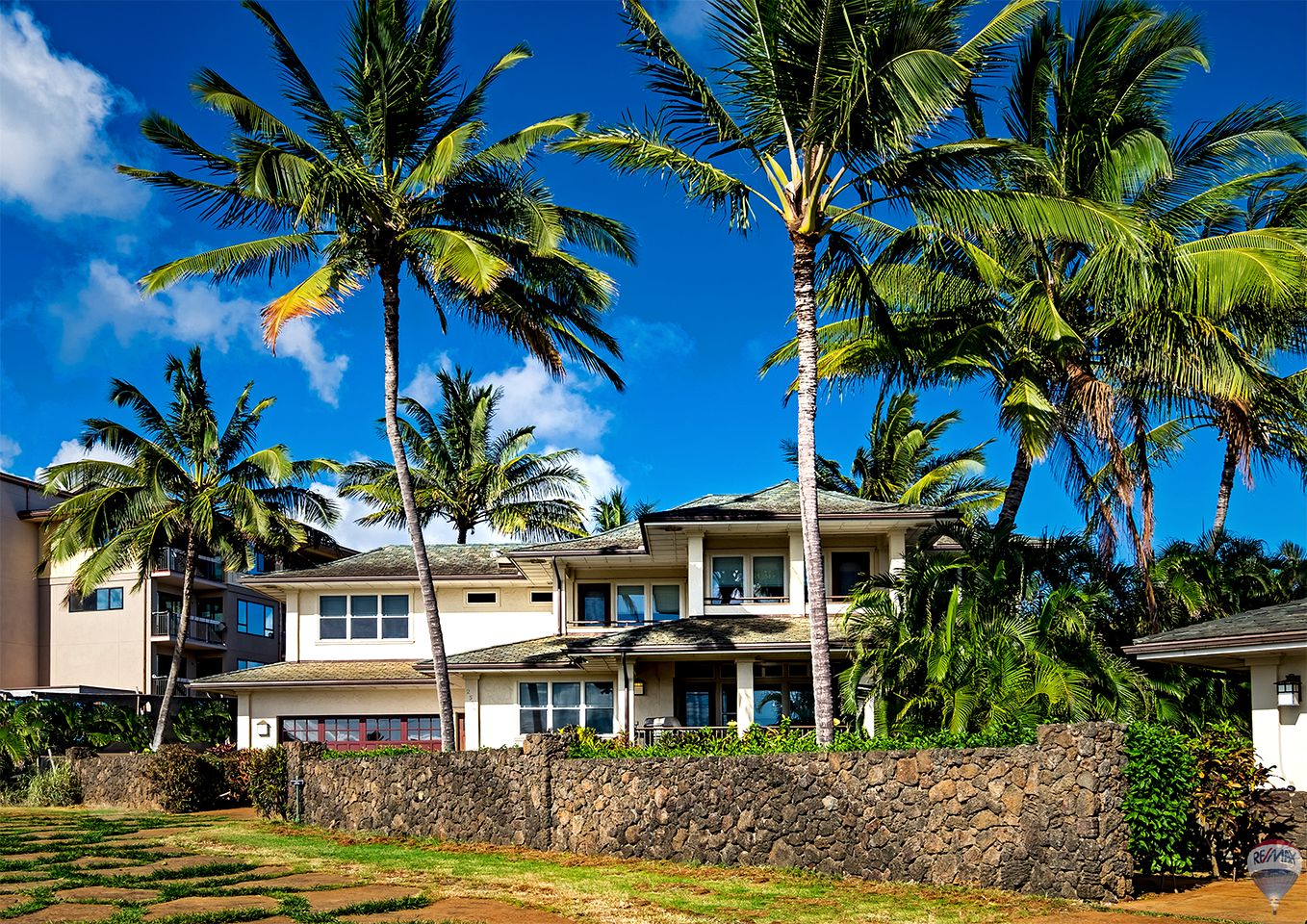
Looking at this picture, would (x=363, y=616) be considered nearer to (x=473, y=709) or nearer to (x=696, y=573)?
(x=473, y=709)

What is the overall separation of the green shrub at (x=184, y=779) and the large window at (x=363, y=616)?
277 inches

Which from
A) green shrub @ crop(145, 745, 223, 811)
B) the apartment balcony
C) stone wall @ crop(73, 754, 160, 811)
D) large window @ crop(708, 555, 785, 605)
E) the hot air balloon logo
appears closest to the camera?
the hot air balloon logo

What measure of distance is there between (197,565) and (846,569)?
1126 inches

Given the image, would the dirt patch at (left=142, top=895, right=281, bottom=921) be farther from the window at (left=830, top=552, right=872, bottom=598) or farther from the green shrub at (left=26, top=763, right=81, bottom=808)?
the green shrub at (left=26, top=763, right=81, bottom=808)


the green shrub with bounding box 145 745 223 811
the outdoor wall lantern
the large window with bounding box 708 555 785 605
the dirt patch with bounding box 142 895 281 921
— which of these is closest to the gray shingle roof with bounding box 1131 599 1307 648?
the outdoor wall lantern

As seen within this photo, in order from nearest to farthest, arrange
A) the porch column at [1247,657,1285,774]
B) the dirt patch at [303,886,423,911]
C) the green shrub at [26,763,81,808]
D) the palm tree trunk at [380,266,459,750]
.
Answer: the dirt patch at [303,886,423,911] < the porch column at [1247,657,1285,774] < the palm tree trunk at [380,266,459,750] < the green shrub at [26,763,81,808]

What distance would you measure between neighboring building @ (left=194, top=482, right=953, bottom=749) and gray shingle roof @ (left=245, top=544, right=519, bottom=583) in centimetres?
8

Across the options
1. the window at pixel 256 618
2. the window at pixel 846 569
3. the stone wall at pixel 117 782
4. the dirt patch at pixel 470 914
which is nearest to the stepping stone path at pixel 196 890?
the dirt patch at pixel 470 914

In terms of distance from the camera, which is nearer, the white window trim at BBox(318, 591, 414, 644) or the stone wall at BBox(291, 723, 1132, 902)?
the stone wall at BBox(291, 723, 1132, 902)

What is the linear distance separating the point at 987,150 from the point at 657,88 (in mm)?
5095

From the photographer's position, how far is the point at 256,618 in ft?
167

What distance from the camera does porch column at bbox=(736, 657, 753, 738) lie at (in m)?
25.9

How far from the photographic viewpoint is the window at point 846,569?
28.4 metres

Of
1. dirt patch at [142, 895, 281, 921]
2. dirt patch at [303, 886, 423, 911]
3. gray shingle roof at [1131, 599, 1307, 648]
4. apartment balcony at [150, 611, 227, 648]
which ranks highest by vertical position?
gray shingle roof at [1131, 599, 1307, 648]
